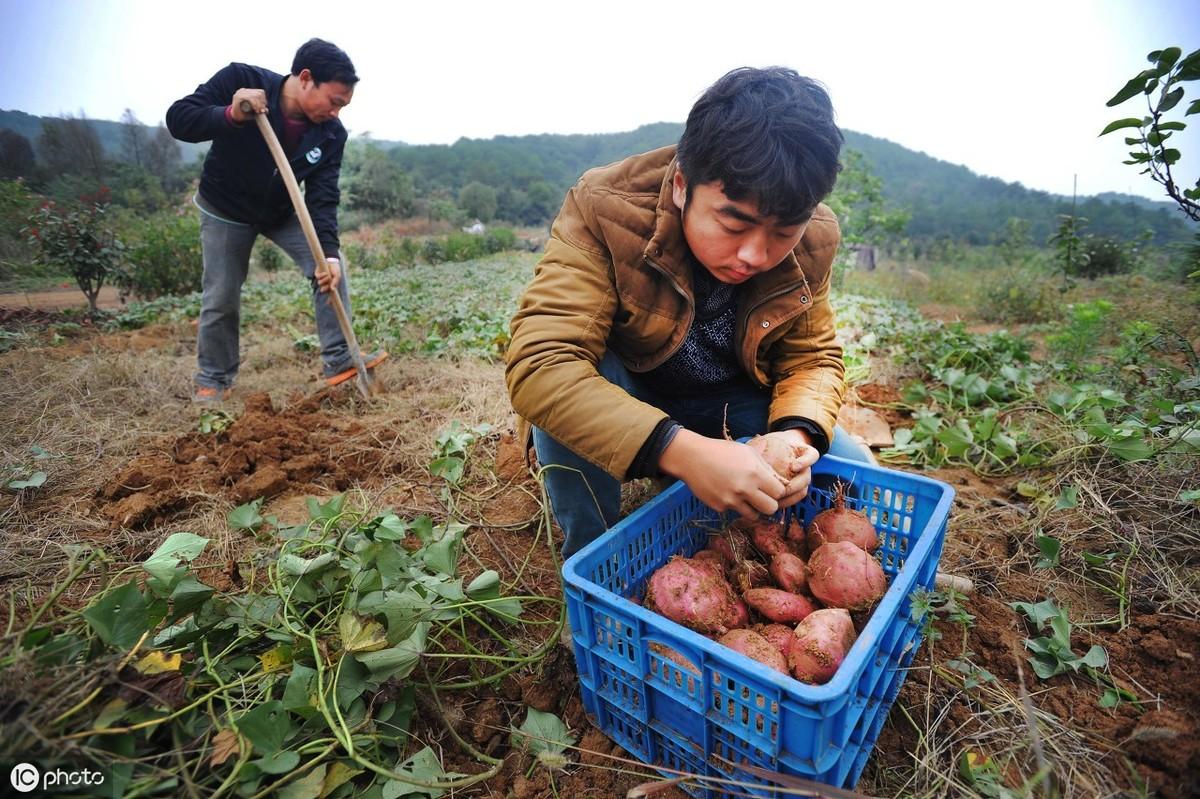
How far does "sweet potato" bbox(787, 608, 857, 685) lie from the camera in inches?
39.4

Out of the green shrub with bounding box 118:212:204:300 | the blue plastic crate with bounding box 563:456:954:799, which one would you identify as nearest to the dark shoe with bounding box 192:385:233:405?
the blue plastic crate with bounding box 563:456:954:799

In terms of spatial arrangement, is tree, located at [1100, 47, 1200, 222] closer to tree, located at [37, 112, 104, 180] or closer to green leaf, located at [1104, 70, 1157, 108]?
green leaf, located at [1104, 70, 1157, 108]

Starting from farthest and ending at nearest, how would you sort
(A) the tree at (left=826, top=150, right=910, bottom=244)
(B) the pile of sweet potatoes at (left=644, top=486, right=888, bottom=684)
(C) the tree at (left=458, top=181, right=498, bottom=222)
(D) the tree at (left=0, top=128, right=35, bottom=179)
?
(C) the tree at (left=458, top=181, right=498, bottom=222) → (A) the tree at (left=826, top=150, right=910, bottom=244) → (D) the tree at (left=0, top=128, right=35, bottom=179) → (B) the pile of sweet potatoes at (left=644, top=486, right=888, bottom=684)

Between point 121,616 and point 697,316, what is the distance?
135 cm

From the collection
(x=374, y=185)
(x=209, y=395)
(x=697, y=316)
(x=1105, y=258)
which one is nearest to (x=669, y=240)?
(x=697, y=316)

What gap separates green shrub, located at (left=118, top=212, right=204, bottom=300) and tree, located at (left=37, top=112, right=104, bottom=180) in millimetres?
913

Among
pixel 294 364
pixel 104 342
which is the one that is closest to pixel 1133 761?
pixel 294 364

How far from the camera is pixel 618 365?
153cm

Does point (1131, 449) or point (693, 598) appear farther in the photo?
point (1131, 449)

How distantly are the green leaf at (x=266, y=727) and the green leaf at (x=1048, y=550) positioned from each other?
1.77 meters

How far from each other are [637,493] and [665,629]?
1149mm

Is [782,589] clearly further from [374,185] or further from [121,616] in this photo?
[374,185]

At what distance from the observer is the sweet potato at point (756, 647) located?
3.41 ft

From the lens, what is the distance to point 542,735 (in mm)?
1152
